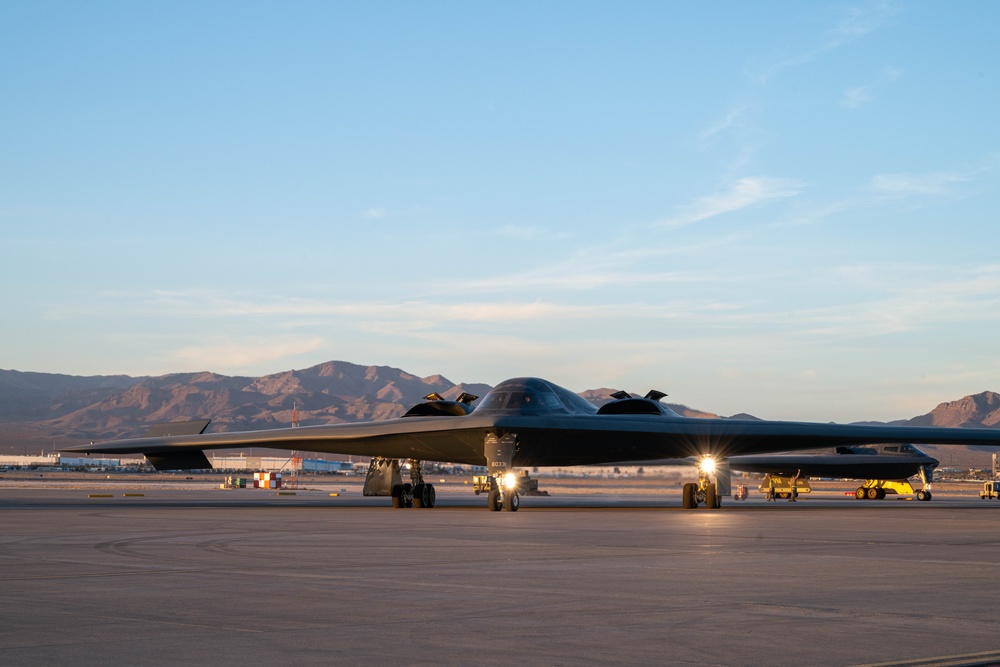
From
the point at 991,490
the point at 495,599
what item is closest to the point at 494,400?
the point at 495,599

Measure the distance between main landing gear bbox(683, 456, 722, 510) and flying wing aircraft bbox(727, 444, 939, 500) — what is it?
723 inches

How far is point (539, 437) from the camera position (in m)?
34.0

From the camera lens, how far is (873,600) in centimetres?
1016

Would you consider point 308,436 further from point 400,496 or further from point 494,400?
point 494,400

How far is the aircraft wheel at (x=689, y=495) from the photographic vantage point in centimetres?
3625

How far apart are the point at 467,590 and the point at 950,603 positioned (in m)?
4.27

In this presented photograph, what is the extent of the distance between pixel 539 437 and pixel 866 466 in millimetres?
27322

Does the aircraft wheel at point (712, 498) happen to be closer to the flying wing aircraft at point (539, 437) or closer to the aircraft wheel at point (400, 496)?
the flying wing aircraft at point (539, 437)

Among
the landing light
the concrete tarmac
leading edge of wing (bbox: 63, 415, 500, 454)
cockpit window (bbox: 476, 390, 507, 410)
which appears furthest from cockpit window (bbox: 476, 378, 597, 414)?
the concrete tarmac

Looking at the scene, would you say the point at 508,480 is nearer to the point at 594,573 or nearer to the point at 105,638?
the point at 594,573

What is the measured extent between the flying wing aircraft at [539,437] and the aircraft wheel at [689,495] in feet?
0.10

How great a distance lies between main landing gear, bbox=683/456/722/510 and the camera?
118 feet

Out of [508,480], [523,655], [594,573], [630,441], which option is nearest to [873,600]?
[594,573]

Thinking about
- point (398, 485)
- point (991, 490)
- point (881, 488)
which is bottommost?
point (991, 490)
